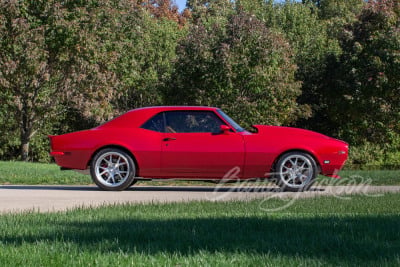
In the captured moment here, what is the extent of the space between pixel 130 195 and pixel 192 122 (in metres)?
1.66

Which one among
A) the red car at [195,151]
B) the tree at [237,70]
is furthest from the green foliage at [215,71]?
the red car at [195,151]

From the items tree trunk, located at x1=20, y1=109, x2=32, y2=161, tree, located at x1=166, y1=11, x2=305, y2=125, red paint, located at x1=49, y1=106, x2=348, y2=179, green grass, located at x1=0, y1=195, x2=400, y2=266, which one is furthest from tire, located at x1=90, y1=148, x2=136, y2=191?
tree trunk, located at x1=20, y1=109, x2=32, y2=161

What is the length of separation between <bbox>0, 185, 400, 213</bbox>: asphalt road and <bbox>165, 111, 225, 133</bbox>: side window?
1.10 meters

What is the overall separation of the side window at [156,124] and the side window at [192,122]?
102 mm

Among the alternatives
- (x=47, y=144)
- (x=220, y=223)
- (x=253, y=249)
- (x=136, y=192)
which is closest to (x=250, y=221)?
(x=220, y=223)

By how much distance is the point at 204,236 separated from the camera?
5.95m

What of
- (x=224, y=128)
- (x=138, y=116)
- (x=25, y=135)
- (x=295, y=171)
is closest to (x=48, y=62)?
(x=25, y=135)

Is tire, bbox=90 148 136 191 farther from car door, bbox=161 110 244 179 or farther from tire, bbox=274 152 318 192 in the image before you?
tire, bbox=274 152 318 192

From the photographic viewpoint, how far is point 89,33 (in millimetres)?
29328

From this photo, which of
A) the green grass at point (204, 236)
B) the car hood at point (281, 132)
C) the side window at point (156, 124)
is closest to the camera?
the green grass at point (204, 236)

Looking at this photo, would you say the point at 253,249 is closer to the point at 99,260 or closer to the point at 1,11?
the point at 99,260

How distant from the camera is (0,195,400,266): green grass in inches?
196

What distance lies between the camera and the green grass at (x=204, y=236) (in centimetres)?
498

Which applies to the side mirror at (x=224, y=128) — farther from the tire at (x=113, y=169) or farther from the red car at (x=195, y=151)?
the tire at (x=113, y=169)
